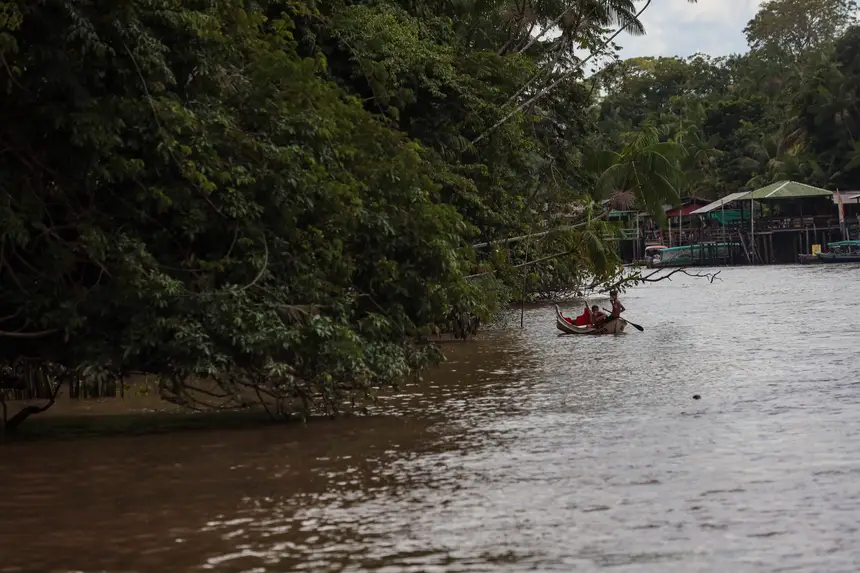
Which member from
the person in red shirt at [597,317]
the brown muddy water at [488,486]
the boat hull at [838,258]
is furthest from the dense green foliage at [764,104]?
the brown muddy water at [488,486]

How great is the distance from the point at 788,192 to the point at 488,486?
58.4 m

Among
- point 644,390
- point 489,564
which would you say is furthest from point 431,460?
point 644,390

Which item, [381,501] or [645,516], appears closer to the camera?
[645,516]

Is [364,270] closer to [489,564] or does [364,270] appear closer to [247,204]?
[247,204]

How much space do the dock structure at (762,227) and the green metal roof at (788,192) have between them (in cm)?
81

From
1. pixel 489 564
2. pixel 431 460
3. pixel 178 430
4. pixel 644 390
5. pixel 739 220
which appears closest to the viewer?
pixel 489 564

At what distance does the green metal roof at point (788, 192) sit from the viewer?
64.8 metres

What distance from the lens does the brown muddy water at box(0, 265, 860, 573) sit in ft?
26.8

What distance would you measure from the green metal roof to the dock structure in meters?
0.81

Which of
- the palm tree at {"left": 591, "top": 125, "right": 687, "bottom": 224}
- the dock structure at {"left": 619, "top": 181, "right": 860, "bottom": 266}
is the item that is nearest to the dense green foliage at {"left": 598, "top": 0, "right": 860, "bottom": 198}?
the dock structure at {"left": 619, "top": 181, "right": 860, "bottom": 266}

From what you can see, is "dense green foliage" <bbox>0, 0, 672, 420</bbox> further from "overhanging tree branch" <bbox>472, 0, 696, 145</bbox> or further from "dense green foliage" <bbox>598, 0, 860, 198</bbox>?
"dense green foliage" <bbox>598, 0, 860, 198</bbox>

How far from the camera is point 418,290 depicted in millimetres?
14422

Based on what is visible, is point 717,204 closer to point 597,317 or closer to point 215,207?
point 597,317

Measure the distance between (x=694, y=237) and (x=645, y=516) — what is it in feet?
237
